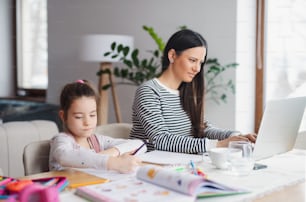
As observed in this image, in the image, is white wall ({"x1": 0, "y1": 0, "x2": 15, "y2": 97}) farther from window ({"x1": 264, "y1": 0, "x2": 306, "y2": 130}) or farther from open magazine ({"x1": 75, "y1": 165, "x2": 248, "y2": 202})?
open magazine ({"x1": 75, "y1": 165, "x2": 248, "y2": 202})

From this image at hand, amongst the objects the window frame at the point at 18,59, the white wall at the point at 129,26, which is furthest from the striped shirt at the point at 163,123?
the window frame at the point at 18,59

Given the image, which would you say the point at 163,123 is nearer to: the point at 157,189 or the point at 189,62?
the point at 189,62

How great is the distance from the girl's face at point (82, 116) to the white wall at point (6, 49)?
427 centimetres

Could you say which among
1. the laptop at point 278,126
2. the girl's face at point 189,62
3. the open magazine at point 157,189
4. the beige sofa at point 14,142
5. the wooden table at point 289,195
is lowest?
the beige sofa at point 14,142

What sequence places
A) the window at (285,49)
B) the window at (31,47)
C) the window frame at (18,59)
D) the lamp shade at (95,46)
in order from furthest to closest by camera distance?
the window frame at (18,59) < the window at (31,47) < the lamp shade at (95,46) < the window at (285,49)

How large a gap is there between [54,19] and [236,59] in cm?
223

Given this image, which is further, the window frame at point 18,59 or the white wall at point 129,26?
the window frame at point 18,59

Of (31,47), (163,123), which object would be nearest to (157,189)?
(163,123)

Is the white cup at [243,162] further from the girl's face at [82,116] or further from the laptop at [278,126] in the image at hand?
the girl's face at [82,116]

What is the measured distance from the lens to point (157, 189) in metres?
1.27

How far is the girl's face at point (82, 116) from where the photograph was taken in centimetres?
174

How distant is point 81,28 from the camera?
4836mm

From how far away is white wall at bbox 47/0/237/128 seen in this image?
12.3 feet

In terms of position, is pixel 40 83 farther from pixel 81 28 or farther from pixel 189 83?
pixel 189 83
